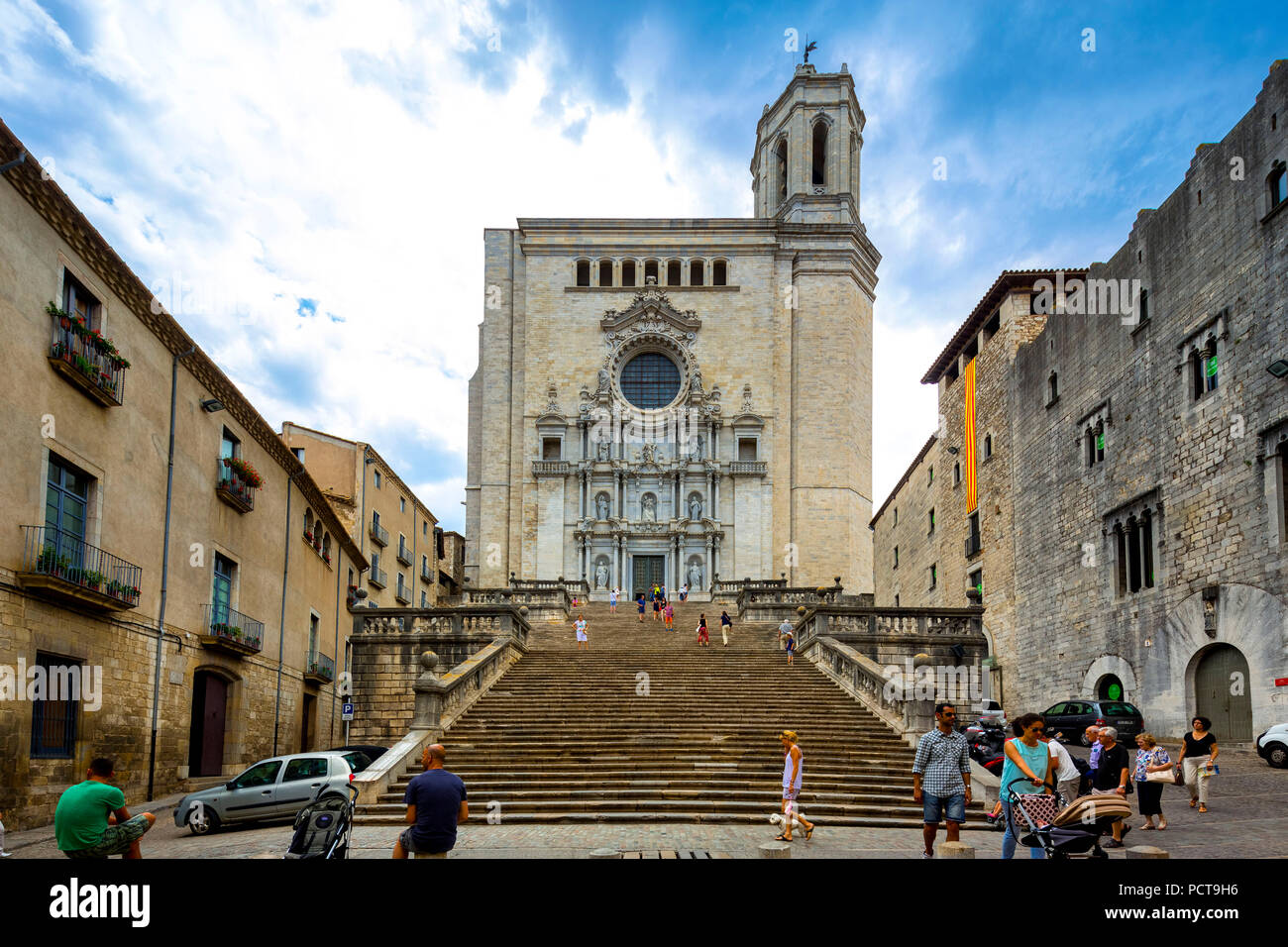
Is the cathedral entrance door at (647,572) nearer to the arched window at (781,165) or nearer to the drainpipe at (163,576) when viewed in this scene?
the arched window at (781,165)

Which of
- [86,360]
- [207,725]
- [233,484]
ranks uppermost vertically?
[86,360]

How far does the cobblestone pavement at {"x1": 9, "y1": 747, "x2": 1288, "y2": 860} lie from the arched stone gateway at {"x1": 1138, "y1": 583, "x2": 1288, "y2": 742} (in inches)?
218

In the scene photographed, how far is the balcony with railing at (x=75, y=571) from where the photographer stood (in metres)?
15.3

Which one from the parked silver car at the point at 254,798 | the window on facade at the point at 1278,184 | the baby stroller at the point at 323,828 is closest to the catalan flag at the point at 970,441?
the window on facade at the point at 1278,184

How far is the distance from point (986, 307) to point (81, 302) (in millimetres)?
29679

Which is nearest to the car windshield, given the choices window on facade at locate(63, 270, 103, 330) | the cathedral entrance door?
window on facade at locate(63, 270, 103, 330)

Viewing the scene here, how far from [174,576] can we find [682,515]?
90.1ft

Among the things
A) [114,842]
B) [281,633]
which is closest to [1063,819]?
[114,842]

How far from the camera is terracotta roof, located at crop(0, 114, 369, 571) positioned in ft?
49.8

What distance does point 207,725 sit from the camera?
2247cm

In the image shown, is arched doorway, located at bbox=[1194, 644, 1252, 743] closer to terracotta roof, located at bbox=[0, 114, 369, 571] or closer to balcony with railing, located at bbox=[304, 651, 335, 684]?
terracotta roof, located at bbox=[0, 114, 369, 571]

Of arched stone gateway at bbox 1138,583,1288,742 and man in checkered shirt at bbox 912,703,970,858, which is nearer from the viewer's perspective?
man in checkered shirt at bbox 912,703,970,858

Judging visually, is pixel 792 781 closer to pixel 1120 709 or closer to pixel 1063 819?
pixel 1063 819
